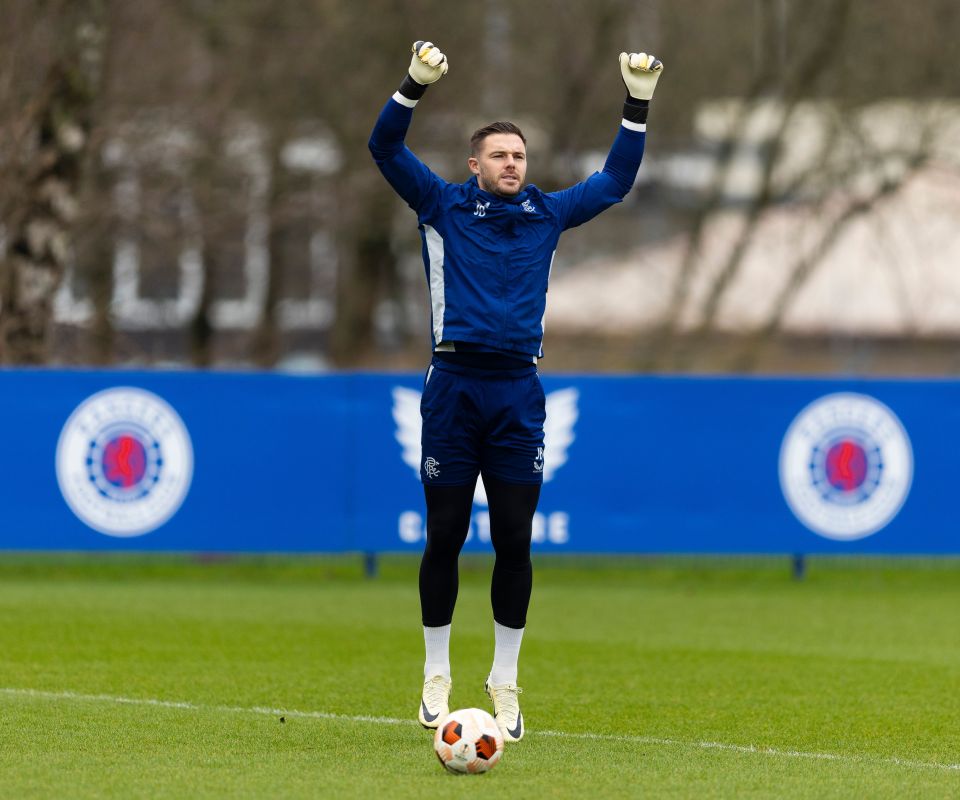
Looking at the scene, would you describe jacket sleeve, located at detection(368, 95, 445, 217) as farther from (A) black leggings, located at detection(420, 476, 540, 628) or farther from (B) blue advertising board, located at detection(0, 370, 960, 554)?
(B) blue advertising board, located at detection(0, 370, 960, 554)

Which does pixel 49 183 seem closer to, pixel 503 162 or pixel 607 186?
pixel 607 186

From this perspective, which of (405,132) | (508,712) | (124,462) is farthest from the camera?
(124,462)

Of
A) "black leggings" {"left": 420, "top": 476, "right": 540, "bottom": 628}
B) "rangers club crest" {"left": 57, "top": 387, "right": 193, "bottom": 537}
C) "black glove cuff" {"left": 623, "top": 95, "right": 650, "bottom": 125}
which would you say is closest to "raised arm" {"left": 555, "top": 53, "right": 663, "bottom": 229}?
"black glove cuff" {"left": 623, "top": 95, "right": 650, "bottom": 125}

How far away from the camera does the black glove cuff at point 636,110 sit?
7.12m

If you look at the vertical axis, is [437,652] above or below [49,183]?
below

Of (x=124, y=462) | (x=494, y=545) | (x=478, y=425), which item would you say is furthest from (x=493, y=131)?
(x=124, y=462)

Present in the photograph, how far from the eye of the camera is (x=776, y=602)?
531 inches

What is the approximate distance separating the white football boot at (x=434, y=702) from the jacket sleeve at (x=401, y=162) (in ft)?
5.90

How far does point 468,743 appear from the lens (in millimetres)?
6191

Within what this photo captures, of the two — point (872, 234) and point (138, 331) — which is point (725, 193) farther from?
point (138, 331)

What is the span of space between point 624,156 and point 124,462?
7.50 m

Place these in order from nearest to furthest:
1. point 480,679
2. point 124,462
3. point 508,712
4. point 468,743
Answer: point 468,743, point 508,712, point 480,679, point 124,462

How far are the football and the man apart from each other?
58 cm

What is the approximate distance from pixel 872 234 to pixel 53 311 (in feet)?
32.1
